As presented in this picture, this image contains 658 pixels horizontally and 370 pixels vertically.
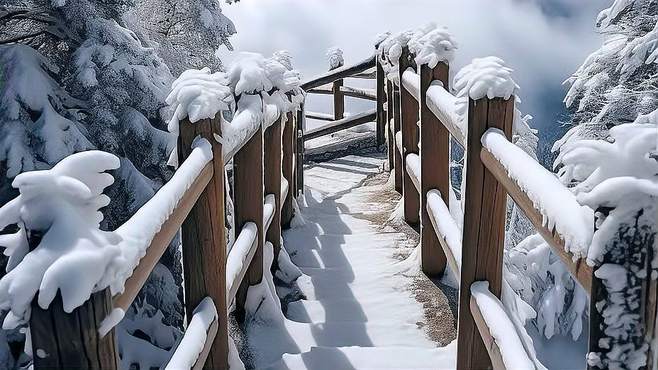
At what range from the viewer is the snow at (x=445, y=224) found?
325cm

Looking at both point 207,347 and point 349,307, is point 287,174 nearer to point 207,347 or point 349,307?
point 349,307

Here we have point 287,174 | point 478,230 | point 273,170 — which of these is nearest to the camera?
point 478,230

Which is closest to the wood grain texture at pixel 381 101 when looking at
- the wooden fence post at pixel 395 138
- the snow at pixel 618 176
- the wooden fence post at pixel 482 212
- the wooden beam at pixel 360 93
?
the wooden beam at pixel 360 93

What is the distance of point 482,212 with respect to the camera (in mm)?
2717

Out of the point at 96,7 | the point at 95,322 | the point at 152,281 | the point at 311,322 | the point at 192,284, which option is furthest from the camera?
the point at 96,7

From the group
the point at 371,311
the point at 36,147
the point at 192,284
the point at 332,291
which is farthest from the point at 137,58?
the point at 192,284

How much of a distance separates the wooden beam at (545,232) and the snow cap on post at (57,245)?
0.92 m

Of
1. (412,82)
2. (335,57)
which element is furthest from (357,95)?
(412,82)

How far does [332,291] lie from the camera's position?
179 inches

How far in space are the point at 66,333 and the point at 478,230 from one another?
1.90m

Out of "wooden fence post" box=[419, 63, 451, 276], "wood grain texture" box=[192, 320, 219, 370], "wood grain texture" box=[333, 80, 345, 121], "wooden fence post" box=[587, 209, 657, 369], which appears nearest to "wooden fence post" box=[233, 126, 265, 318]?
"wood grain texture" box=[192, 320, 219, 370]

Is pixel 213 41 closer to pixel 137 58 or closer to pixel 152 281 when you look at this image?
pixel 137 58

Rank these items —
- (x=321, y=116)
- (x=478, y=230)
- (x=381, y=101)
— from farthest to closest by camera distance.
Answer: (x=321, y=116), (x=381, y=101), (x=478, y=230)

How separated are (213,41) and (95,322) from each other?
23.8ft
